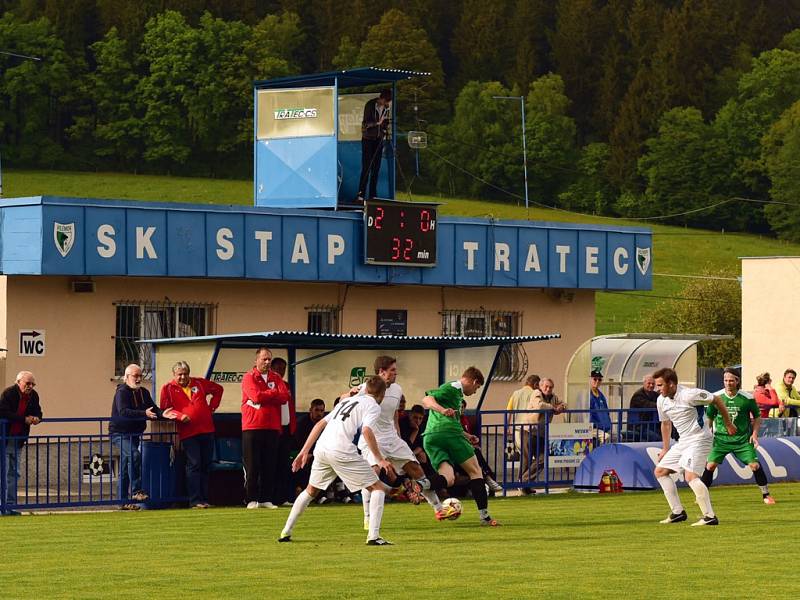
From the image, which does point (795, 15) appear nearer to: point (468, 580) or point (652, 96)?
point (652, 96)

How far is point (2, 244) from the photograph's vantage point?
25516mm

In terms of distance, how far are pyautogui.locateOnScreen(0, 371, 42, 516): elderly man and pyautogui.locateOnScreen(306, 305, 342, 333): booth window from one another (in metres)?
8.74

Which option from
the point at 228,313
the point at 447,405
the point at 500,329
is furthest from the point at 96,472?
the point at 500,329

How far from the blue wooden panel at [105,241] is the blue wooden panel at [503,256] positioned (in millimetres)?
7907

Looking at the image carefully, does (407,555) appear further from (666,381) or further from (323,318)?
(323,318)

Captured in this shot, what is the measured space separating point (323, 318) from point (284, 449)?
8.04 m

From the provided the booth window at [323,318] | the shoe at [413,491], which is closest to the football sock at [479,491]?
the shoe at [413,491]

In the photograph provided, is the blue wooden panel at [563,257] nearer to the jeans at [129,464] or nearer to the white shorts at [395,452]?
the jeans at [129,464]

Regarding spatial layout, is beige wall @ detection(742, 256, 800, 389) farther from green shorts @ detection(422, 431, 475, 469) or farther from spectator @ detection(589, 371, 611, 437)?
green shorts @ detection(422, 431, 475, 469)

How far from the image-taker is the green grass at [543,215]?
82.7m

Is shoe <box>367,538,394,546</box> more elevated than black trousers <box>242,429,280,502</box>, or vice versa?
black trousers <box>242,429,280,502</box>

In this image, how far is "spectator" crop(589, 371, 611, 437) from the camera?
25688mm

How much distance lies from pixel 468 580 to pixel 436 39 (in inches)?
4876

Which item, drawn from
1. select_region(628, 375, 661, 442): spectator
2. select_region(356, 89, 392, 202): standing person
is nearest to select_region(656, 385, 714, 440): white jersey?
select_region(628, 375, 661, 442): spectator
